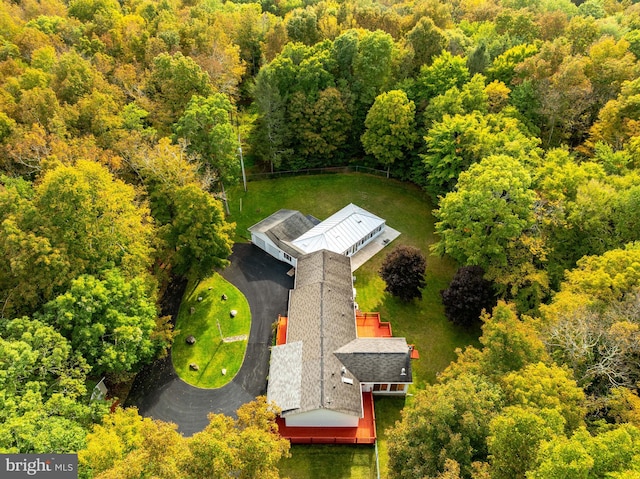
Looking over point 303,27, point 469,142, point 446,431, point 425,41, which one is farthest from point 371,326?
point 303,27

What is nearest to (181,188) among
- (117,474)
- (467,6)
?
(117,474)

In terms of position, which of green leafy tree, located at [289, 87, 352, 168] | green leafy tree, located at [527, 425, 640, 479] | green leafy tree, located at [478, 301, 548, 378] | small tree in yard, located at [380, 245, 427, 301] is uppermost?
green leafy tree, located at [289, 87, 352, 168]

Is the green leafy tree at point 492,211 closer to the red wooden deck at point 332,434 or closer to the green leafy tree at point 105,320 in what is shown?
the red wooden deck at point 332,434

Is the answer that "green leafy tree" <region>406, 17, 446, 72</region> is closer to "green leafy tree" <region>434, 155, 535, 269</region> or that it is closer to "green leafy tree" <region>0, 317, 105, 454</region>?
"green leafy tree" <region>434, 155, 535, 269</region>

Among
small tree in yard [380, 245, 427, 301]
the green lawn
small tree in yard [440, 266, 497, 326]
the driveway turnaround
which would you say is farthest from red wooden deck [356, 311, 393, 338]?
the driveway turnaround

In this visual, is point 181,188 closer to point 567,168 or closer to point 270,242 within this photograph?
point 270,242

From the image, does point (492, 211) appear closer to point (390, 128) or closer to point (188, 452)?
point (390, 128)

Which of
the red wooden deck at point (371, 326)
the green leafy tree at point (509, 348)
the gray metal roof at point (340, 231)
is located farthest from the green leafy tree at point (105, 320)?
the green leafy tree at point (509, 348)
